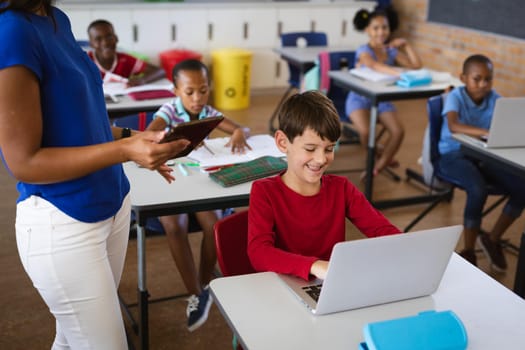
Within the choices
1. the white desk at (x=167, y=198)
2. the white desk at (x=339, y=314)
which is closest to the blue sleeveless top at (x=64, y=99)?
the white desk at (x=339, y=314)

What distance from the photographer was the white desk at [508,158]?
2541 millimetres

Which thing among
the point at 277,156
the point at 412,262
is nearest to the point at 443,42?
the point at 277,156

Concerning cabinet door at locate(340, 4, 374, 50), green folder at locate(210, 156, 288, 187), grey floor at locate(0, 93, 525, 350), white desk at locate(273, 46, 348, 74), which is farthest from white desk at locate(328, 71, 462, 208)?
cabinet door at locate(340, 4, 374, 50)

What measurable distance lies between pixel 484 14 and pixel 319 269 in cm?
497

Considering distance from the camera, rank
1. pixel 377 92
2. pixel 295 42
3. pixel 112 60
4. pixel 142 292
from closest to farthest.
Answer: pixel 142 292 < pixel 377 92 < pixel 112 60 < pixel 295 42

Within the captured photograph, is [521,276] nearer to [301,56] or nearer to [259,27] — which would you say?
[301,56]

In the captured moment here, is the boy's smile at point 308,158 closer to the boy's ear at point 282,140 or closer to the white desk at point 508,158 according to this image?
the boy's ear at point 282,140

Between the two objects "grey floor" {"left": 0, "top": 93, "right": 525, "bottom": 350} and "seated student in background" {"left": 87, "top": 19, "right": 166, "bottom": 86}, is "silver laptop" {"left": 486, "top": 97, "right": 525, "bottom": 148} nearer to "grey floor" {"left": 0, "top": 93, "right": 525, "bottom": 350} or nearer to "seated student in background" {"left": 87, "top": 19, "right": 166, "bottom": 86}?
"grey floor" {"left": 0, "top": 93, "right": 525, "bottom": 350}

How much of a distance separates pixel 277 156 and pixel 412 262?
1.24m

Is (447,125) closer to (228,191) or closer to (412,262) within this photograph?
(228,191)

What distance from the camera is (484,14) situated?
5770 mm

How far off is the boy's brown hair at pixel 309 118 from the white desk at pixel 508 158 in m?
1.17

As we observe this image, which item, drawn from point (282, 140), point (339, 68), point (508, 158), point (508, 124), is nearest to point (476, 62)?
point (508, 124)

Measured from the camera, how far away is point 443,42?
21.4ft
